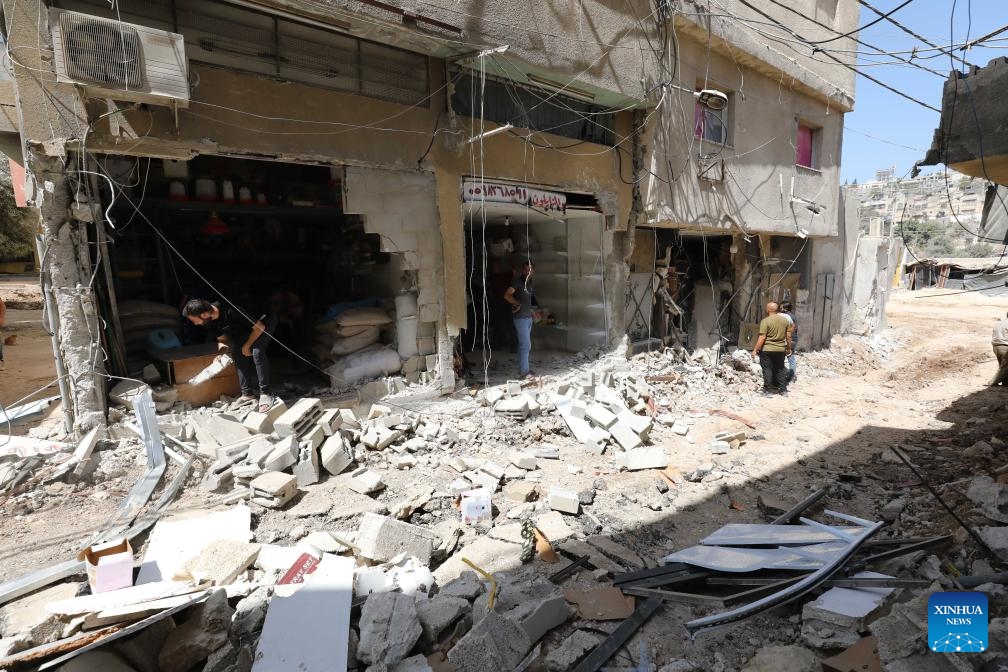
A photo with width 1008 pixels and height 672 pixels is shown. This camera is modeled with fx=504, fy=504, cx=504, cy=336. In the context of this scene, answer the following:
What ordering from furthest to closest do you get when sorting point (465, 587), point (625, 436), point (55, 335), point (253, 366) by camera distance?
point (625, 436), point (253, 366), point (55, 335), point (465, 587)

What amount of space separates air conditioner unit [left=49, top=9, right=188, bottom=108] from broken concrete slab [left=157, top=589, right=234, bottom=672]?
418cm

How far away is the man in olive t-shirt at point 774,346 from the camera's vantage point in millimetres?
9492

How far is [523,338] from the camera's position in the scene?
28.7 ft

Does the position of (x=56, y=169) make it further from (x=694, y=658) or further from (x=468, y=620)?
(x=694, y=658)

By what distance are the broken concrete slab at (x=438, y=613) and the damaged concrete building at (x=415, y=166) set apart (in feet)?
13.6

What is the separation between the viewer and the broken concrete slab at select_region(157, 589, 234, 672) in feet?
9.52

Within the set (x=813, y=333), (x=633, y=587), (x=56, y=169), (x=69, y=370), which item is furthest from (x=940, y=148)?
(x=813, y=333)

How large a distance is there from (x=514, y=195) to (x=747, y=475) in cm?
512

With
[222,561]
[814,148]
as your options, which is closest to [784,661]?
[222,561]

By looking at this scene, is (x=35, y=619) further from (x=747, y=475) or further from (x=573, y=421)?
(x=747, y=475)

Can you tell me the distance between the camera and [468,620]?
3344mm

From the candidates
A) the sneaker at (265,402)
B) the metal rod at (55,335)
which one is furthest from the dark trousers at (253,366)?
the metal rod at (55,335)

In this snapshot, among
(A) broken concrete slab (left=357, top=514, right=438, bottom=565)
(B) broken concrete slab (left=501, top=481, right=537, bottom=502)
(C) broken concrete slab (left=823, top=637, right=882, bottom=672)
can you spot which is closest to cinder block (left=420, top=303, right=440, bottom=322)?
(B) broken concrete slab (left=501, top=481, right=537, bottom=502)

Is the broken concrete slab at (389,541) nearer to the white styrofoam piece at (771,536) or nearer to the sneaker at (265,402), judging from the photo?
the white styrofoam piece at (771,536)
